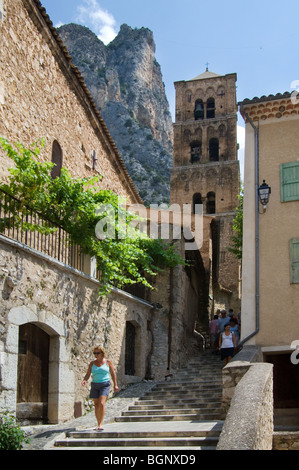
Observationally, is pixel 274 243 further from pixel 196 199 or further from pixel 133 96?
pixel 133 96

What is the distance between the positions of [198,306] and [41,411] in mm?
13830

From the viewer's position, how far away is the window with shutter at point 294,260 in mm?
12742

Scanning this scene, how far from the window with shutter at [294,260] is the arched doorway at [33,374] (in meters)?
5.30

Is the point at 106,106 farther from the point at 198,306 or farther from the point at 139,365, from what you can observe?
the point at 139,365

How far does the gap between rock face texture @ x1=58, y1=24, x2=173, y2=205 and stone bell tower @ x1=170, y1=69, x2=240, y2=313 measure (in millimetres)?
28521

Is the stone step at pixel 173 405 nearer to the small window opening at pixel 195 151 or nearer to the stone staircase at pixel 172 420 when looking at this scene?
the stone staircase at pixel 172 420

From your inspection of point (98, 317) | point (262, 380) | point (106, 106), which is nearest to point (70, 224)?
point (98, 317)

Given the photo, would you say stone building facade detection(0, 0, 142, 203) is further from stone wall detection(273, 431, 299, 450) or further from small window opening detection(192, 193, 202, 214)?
small window opening detection(192, 193, 202, 214)

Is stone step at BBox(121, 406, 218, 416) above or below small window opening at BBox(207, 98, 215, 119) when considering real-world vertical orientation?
below

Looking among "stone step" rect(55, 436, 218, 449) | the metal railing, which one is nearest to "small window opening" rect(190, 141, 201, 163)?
the metal railing

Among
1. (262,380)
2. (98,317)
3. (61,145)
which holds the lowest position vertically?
(262,380)

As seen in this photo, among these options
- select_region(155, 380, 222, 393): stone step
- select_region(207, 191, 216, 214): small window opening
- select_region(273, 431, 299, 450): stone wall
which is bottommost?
select_region(273, 431, 299, 450): stone wall

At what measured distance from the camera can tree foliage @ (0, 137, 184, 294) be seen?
38.4 ft

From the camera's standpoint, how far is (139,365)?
15609 mm
